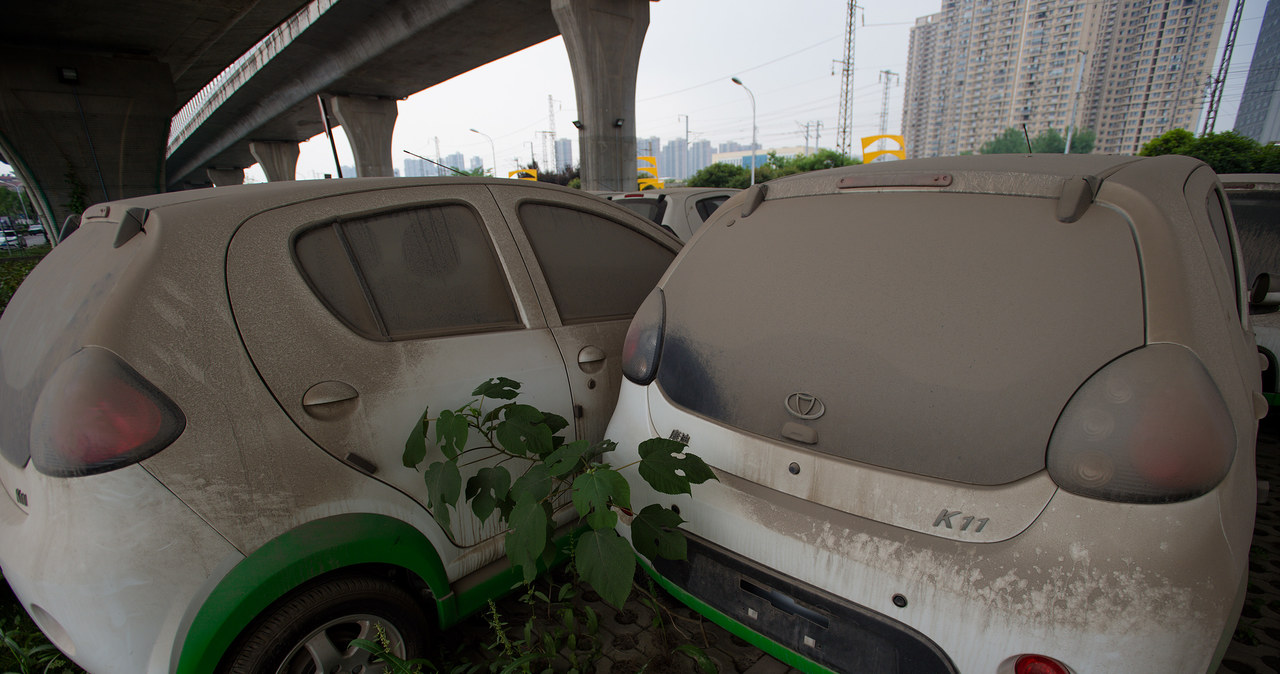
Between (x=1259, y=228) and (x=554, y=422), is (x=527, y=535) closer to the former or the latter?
(x=554, y=422)

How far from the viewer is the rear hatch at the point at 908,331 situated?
1193 millimetres

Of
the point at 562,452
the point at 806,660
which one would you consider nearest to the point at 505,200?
the point at 562,452

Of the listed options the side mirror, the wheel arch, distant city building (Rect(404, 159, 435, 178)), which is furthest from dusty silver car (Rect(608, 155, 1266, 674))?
distant city building (Rect(404, 159, 435, 178))

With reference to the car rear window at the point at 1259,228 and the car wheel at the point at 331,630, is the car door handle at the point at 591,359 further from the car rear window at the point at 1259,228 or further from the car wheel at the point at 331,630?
the car rear window at the point at 1259,228

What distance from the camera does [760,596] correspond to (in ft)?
4.87

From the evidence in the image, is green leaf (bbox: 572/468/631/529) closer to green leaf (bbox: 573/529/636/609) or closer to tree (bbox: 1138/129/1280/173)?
green leaf (bbox: 573/529/636/609)

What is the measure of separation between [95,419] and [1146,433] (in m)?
2.10

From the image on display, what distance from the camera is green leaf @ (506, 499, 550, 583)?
4.71 ft

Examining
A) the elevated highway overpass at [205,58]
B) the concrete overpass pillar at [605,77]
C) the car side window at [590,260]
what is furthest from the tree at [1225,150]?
the car side window at [590,260]

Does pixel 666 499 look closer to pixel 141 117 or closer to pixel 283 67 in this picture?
pixel 141 117

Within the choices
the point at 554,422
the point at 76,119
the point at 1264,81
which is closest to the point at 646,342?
the point at 554,422

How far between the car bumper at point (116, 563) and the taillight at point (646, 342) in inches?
44.7

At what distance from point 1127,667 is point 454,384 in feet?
5.67

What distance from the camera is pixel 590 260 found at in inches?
95.5
